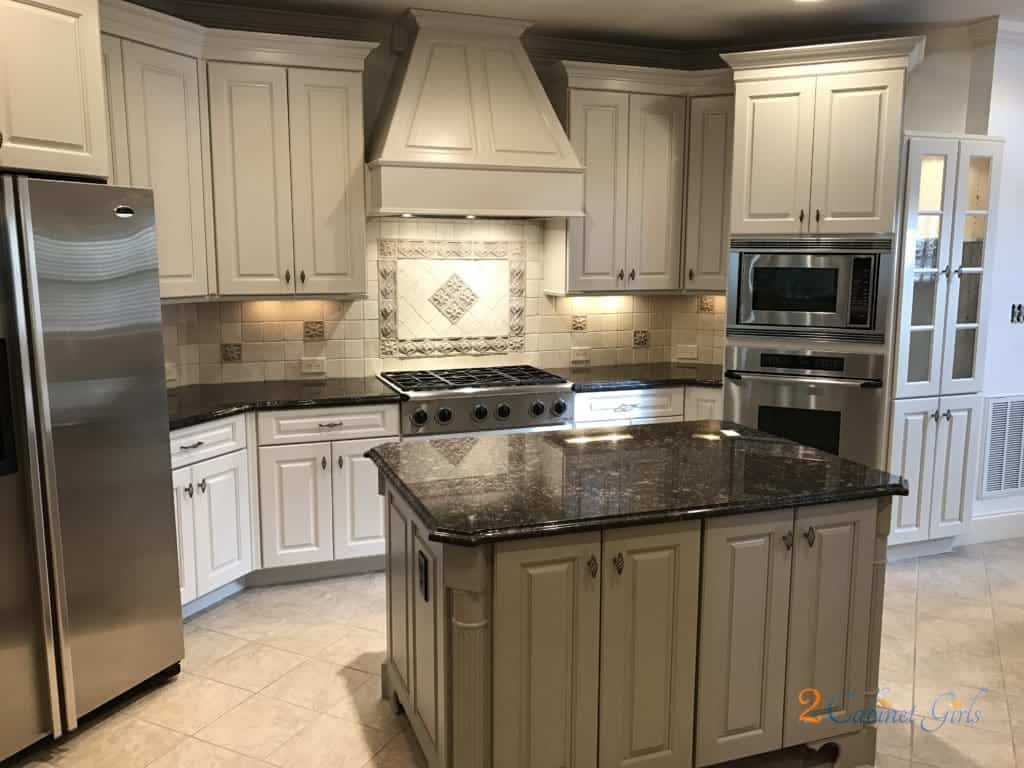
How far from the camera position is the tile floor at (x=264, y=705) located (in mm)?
2730

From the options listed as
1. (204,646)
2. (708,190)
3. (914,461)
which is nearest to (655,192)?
(708,190)

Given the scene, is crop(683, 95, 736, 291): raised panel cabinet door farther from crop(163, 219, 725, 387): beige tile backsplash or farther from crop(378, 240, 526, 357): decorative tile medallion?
crop(378, 240, 526, 357): decorative tile medallion

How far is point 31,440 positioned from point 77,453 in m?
0.16

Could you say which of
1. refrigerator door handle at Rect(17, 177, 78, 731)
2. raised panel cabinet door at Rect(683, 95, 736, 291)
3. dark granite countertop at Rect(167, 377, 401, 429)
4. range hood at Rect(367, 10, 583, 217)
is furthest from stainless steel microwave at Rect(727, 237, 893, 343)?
refrigerator door handle at Rect(17, 177, 78, 731)

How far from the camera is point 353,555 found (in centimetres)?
413

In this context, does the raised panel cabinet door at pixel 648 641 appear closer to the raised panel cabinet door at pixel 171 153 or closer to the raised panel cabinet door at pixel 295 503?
the raised panel cabinet door at pixel 295 503

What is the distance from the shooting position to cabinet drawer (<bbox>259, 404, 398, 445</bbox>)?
154 inches

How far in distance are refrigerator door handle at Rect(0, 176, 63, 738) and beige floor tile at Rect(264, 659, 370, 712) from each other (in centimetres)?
74

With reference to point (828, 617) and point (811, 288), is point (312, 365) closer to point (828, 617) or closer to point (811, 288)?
point (811, 288)

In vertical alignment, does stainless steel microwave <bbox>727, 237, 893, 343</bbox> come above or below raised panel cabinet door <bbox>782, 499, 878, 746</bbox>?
above

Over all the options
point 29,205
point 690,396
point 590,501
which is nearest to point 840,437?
point 690,396

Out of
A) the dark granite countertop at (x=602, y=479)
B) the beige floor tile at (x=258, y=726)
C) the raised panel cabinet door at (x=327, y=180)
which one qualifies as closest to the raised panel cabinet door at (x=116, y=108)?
the raised panel cabinet door at (x=327, y=180)

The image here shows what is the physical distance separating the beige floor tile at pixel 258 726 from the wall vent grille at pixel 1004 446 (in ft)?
12.7

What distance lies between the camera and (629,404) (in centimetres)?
455
